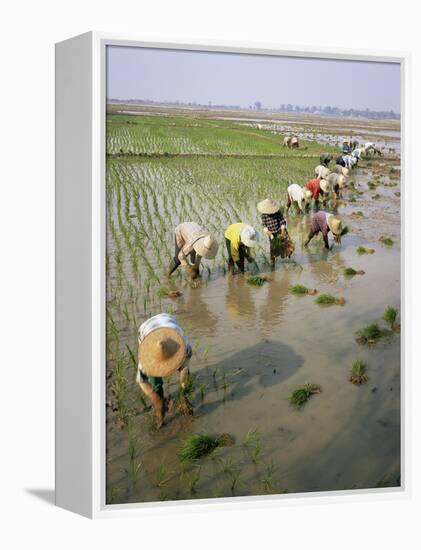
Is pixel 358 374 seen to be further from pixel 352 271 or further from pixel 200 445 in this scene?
pixel 200 445

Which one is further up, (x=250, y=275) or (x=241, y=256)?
Result: (x=241, y=256)

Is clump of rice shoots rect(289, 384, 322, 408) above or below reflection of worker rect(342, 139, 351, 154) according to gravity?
below

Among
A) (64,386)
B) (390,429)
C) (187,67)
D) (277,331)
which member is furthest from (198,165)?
(390,429)

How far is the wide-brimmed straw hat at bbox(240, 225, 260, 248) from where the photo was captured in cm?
736

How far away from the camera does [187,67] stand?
282 inches

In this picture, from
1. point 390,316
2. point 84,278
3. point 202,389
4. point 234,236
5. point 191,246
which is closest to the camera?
point 84,278

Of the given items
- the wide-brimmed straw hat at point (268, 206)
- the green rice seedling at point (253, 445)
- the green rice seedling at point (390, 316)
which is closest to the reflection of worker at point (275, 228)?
the wide-brimmed straw hat at point (268, 206)

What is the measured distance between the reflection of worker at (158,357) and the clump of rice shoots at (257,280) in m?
0.67

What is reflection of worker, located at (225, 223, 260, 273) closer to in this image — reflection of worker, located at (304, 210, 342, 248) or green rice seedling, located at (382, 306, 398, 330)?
reflection of worker, located at (304, 210, 342, 248)

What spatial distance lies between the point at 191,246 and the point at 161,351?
0.72 metres

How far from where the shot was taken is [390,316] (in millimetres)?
7605

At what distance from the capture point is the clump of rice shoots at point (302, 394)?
7.28 metres

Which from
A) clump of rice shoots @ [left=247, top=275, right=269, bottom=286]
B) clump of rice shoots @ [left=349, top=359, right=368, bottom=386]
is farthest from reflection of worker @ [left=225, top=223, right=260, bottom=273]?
clump of rice shoots @ [left=349, top=359, right=368, bottom=386]

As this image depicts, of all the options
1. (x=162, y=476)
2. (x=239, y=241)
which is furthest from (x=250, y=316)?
(x=162, y=476)
